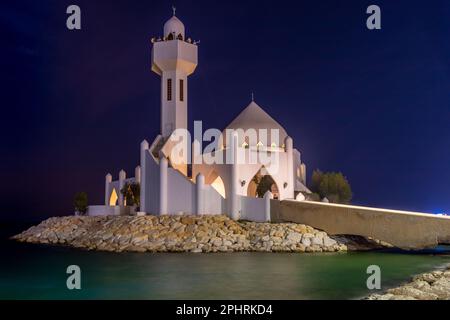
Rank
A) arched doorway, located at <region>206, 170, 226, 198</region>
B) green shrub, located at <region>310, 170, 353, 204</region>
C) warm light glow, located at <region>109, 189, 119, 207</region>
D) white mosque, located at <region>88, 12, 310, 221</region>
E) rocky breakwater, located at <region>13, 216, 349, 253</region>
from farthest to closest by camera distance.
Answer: warm light glow, located at <region>109, 189, 119, 207</region> → green shrub, located at <region>310, 170, 353, 204</region> → arched doorway, located at <region>206, 170, 226, 198</region> → white mosque, located at <region>88, 12, 310, 221</region> → rocky breakwater, located at <region>13, 216, 349, 253</region>

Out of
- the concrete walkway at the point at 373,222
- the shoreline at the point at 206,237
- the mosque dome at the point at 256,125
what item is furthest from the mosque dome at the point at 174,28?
the concrete walkway at the point at 373,222

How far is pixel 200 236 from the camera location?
3278 cm

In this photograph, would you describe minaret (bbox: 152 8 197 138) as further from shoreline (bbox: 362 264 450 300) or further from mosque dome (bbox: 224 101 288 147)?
shoreline (bbox: 362 264 450 300)

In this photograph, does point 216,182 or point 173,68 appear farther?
point 173,68

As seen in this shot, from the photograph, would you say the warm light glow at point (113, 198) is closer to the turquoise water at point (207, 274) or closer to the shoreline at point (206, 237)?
the shoreline at point (206, 237)

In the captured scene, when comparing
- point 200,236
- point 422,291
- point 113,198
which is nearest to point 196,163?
point 200,236

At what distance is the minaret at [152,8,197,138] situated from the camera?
41000mm

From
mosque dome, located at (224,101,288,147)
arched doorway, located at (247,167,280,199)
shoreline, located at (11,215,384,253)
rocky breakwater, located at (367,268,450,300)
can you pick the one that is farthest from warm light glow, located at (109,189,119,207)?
rocky breakwater, located at (367,268,450,300)

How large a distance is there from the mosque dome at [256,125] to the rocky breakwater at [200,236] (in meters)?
8.15

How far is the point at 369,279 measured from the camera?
814 inches

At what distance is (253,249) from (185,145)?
475 inches

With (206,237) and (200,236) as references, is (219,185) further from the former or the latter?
(206,237)

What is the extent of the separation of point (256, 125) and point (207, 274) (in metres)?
20.0

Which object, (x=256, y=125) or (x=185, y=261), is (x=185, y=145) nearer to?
(x=256, y=125)
